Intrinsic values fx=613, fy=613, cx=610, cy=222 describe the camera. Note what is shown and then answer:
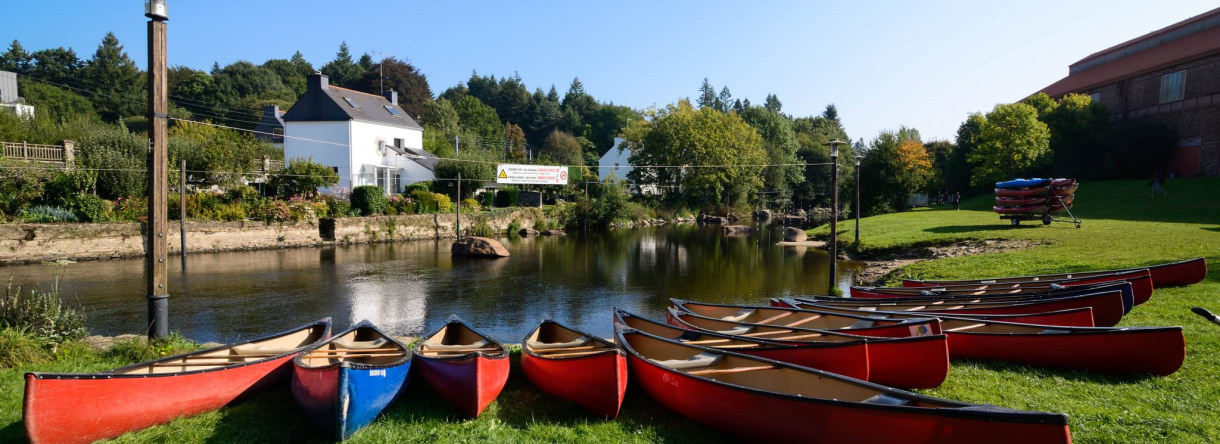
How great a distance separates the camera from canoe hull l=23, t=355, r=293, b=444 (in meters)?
5.11

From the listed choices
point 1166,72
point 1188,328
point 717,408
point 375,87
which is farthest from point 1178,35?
point 375,87

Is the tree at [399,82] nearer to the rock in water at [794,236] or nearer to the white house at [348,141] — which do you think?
the white house at [348,141]

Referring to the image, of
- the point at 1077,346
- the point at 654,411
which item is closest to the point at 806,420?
the point at 654,411

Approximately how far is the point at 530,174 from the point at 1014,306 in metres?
40.5

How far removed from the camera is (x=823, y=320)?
9.14 meters

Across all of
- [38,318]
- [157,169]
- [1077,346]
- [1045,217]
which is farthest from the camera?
[1045,217]

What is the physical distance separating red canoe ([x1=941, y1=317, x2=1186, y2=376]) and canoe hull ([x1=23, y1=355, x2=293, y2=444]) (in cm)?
869

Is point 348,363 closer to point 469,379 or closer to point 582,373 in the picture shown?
point 469,379

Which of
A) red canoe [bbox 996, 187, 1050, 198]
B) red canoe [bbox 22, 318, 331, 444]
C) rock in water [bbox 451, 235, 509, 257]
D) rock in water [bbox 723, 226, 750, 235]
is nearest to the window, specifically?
A: red canoe [bbox 996, 187, 1050, 198]

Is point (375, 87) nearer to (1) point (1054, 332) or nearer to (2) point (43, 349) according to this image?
(2) point (43, 349)

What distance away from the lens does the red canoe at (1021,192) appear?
23.8 metres

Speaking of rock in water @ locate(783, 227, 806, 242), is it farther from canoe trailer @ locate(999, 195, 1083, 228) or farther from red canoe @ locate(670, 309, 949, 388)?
red canoe @ locate(670, 309, 949, 388)

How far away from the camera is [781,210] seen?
69188 millimetres

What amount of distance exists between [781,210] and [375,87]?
5000 centimetres
